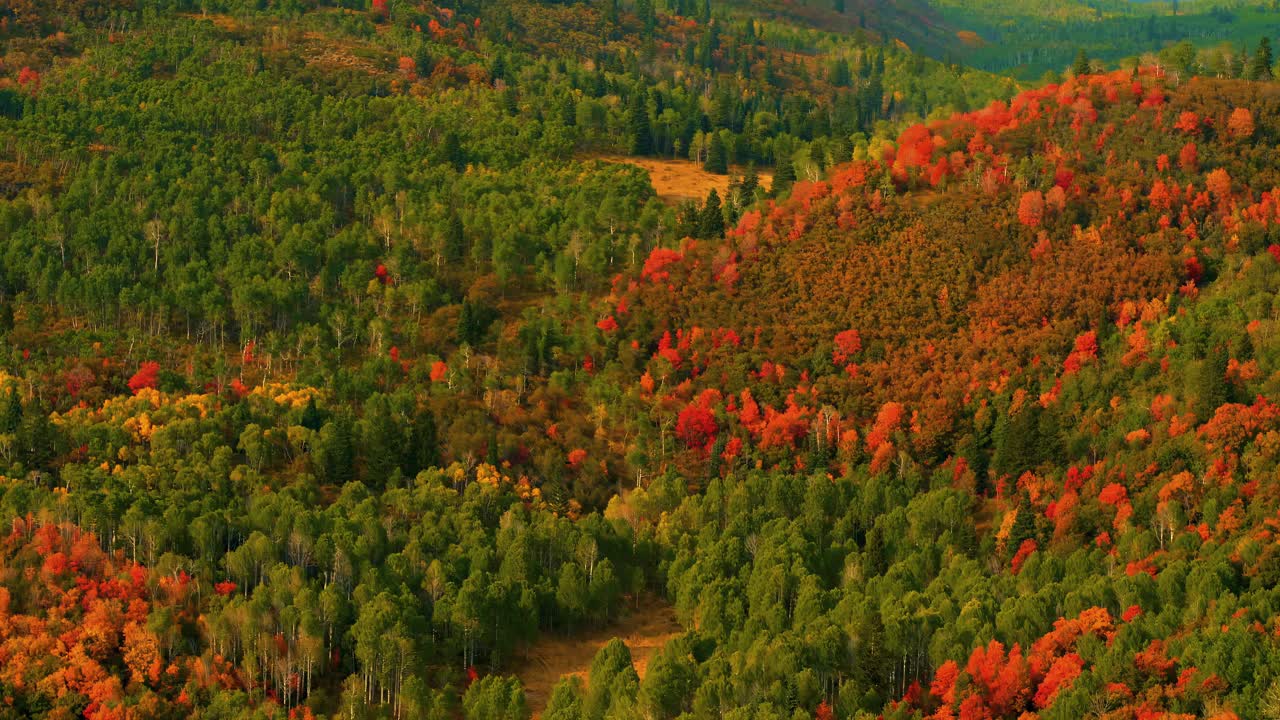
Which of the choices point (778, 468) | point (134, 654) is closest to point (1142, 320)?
point (778, 468)

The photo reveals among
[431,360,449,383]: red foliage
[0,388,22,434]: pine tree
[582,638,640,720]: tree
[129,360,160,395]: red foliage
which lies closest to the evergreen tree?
[582,638,640,720]: tree

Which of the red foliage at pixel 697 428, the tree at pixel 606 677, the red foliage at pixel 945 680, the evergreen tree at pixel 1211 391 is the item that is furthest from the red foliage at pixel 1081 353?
the tree at pixel 606 677

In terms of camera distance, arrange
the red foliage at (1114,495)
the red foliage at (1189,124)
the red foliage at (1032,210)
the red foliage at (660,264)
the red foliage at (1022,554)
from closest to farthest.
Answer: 1. the red foliage at (1022,554)
2. the red foliage at (1114,495)
3. the red foliage at (1032,210)
4. the red foliage at (660,264)
5. the red foliage at (1189,124)

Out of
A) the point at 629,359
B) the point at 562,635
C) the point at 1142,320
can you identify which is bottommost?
the point at 562,635

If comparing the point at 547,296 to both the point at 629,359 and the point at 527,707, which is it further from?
the point at 527,707

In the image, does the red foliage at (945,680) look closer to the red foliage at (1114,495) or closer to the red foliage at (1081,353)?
the red foliage at (1114,495)

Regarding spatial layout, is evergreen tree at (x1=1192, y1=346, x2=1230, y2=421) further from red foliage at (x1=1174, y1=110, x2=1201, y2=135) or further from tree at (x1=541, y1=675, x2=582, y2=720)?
tree at (x1=541, y1=675, x2=582, y2=720)
